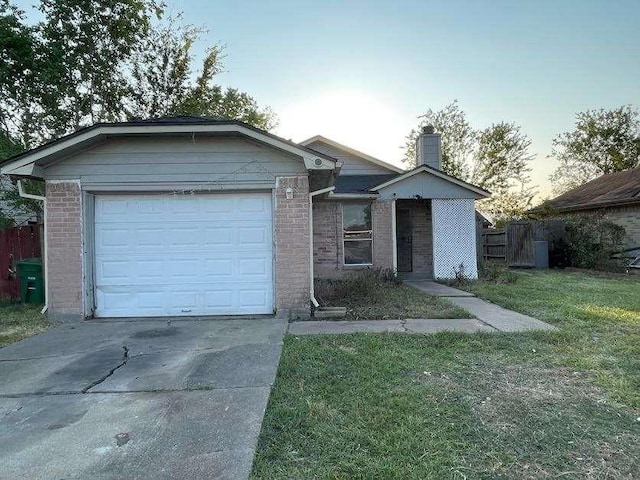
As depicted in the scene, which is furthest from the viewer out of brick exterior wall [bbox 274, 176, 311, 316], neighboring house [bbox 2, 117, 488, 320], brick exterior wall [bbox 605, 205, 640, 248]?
brick exterior wall [bbox 605, 205, 640, 248]

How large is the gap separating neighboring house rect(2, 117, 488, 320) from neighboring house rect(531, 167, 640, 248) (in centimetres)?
1472

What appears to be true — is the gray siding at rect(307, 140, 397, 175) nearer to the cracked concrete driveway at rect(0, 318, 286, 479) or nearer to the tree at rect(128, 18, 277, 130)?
the tree at rect(128, 18, 277, 130)

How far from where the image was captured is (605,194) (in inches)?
715

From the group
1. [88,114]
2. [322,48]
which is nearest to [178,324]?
[322,48]

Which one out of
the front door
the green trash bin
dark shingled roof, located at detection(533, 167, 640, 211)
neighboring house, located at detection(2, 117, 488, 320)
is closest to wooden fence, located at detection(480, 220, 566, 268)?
dark shingled roof, located at detection(533, 167, 640, 211)

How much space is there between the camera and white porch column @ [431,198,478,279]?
1220 cm

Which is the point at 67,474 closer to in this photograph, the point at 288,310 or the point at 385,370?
the point at 385,370

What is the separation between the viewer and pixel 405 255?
1387cm

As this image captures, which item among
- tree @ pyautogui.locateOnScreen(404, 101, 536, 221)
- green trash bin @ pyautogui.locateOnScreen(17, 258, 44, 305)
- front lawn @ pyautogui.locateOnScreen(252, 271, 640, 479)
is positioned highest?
tree @ pyautogui.locateOnScreen(404, 101, 536, 221)

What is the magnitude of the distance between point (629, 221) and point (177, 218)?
685 inches

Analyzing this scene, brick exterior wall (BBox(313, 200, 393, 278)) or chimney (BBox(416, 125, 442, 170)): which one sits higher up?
chimney (BBox(416, 125, 442, 170))

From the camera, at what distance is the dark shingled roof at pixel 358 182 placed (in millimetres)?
12281

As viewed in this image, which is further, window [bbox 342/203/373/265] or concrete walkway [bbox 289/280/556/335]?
window [bbox 342/203/373/265]

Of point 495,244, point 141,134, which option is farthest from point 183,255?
point 495,244
